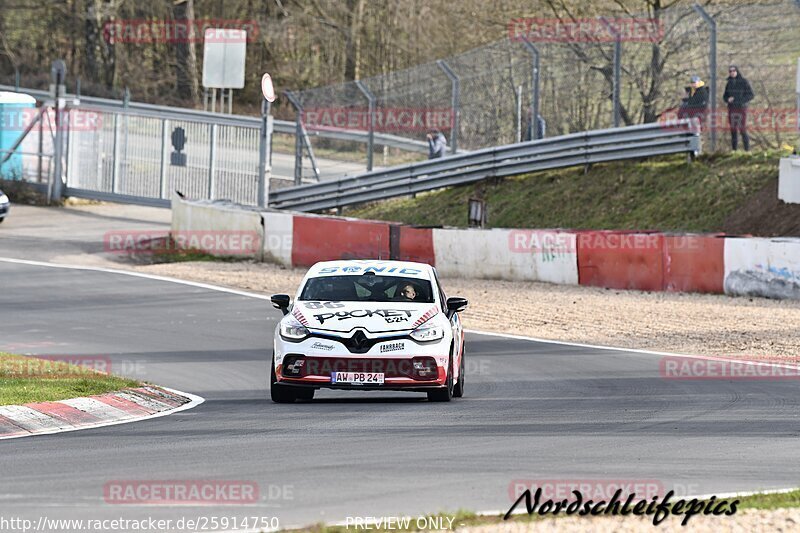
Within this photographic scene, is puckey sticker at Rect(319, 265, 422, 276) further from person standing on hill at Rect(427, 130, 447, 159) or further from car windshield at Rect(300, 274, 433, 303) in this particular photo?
person standing on hill at Rect(427, 130, 447, 159)

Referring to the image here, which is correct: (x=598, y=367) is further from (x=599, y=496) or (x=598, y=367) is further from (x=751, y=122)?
(x=751, y=122)

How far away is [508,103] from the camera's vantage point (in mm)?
31078

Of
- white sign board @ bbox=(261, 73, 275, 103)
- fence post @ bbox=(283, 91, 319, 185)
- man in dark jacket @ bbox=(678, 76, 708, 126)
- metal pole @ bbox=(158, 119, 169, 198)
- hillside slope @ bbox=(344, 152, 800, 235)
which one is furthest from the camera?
metal pole @ bbox=(158, 119, 169, 198)

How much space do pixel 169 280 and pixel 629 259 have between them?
8.41 metres

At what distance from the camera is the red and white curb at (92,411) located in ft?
37.4

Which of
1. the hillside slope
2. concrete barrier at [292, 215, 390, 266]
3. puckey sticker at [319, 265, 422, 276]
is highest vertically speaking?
the hillside slope

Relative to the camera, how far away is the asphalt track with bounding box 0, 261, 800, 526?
845 centimetres

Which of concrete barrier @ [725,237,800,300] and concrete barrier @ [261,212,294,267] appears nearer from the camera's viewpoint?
concrete barrier @ [725,237,800,300]

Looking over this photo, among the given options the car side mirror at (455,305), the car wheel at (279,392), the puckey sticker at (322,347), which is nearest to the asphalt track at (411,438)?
the car wheel at (279,392)

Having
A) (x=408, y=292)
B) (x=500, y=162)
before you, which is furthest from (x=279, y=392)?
(x=500, y=162)

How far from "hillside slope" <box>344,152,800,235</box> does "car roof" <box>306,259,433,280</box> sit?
12522 mm

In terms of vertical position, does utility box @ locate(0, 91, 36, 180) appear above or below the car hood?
above

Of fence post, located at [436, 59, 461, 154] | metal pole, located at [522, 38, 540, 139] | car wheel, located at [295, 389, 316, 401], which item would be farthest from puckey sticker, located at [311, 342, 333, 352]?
fence post, located at [436, 59, 461, 154]

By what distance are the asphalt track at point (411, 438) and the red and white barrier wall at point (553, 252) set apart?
5.12 metres
